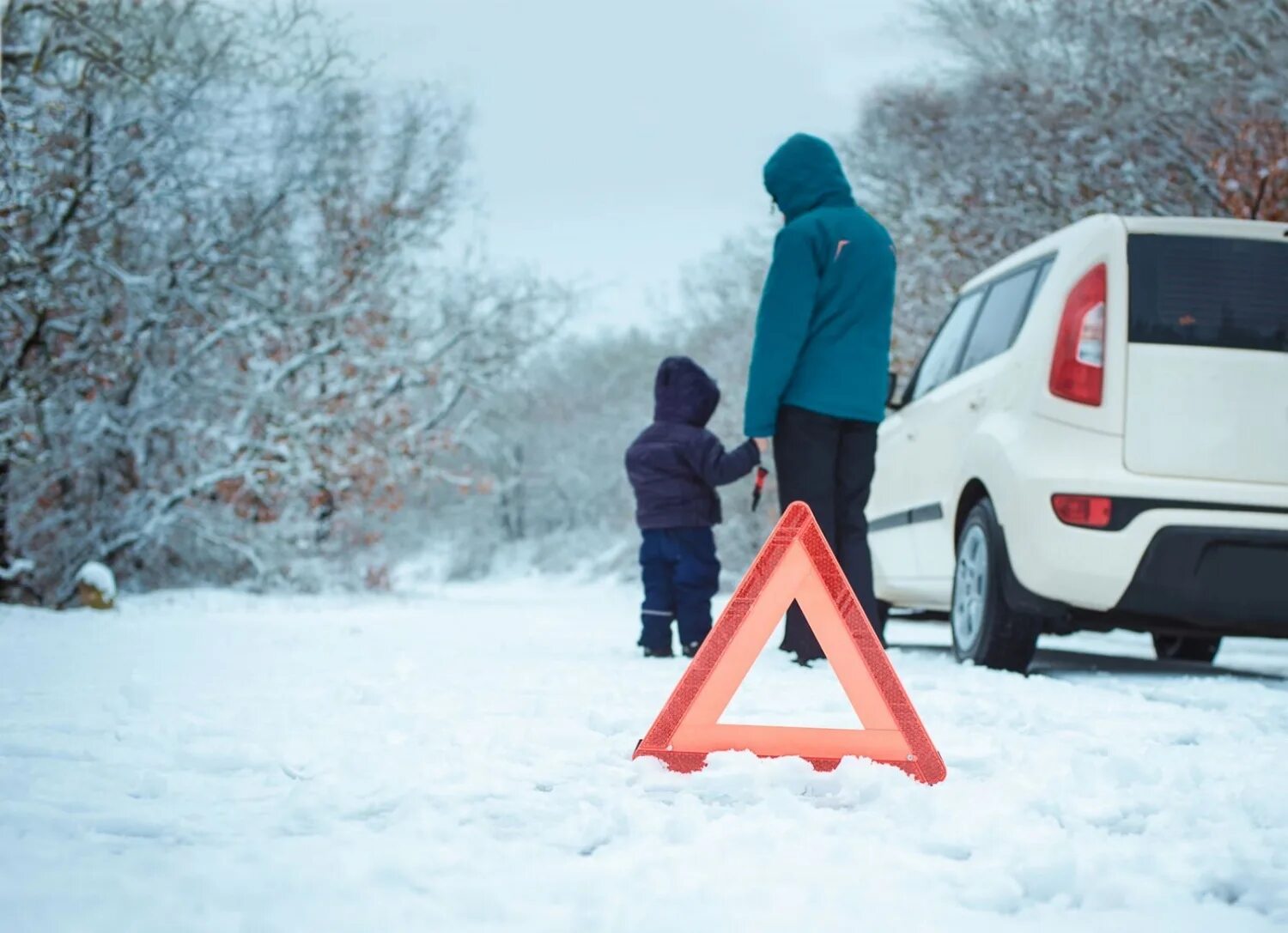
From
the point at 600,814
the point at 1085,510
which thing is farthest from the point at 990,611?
the point at 600,814

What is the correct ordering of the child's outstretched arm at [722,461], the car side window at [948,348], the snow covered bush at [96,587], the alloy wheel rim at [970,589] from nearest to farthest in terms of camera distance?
the alloy wheel rim at [970,589] < the child's outstretched arm at [722,461] < the car side window at [948,348] < the snow covered bush at [96,587]

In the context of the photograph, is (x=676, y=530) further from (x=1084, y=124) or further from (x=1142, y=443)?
(x=1084, y=124)

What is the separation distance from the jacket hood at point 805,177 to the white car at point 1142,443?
952 millimetres

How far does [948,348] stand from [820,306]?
128cm

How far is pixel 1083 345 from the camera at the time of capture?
15.3 feet

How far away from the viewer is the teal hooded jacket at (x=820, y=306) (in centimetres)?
517

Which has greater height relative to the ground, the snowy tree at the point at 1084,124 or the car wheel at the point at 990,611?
the snowy tree at the point at 1084,124

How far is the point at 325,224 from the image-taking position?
16859mm

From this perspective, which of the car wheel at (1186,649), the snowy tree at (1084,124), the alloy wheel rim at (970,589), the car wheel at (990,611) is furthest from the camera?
the snowy tree at (1084,124)

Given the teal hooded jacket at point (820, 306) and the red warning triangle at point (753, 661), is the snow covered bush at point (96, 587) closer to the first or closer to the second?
the teal hooded jacket at point (820, 306)

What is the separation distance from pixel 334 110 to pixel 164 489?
14.7ft

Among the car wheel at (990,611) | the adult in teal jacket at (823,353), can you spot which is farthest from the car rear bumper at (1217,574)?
the adult in teal jacket at (823,353)

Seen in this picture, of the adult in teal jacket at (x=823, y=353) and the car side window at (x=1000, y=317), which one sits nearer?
the adult in teal jacket at (x=823, y=353)

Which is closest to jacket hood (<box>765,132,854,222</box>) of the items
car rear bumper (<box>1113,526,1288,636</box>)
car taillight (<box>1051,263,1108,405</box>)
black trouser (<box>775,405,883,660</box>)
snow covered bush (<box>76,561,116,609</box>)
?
black trouser (<box>775,405,883,660</box>)
